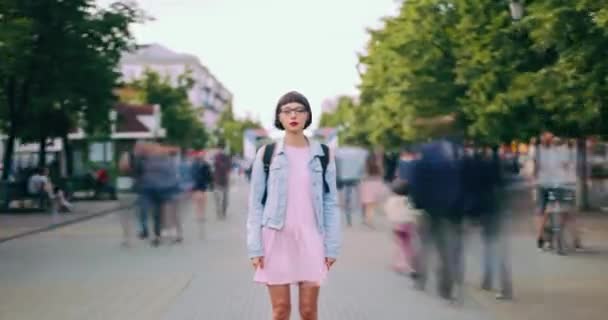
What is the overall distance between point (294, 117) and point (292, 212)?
1.72 feet

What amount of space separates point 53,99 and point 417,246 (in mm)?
20625

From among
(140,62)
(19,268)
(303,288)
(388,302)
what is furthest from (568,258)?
Answer: (140,62)

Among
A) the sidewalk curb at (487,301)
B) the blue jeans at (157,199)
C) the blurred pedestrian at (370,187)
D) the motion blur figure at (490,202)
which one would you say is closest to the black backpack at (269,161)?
the sidewalk curb at (487,301)

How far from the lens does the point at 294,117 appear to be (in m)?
5.51

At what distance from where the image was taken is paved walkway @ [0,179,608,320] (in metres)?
9.20

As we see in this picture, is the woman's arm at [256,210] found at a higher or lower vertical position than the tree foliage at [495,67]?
lower

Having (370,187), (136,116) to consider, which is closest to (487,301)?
(370,187)

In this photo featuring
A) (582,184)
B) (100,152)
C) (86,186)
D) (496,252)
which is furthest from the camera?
(100,152)

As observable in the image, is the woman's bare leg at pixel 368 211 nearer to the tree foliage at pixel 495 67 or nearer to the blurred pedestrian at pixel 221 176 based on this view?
the tree foliage at pixel 495 67

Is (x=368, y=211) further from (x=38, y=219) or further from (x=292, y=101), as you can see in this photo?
(x=292, y=101)

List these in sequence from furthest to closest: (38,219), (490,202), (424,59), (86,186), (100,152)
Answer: (100,152) → (86,186) → (424,59) → (38,219) → (490,202)

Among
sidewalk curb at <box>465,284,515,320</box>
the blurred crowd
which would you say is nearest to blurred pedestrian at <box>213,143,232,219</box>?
the blurred crowd

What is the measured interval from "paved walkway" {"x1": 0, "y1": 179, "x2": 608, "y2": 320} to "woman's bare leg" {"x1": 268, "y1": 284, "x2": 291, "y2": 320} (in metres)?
3.22

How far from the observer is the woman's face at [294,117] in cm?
550
